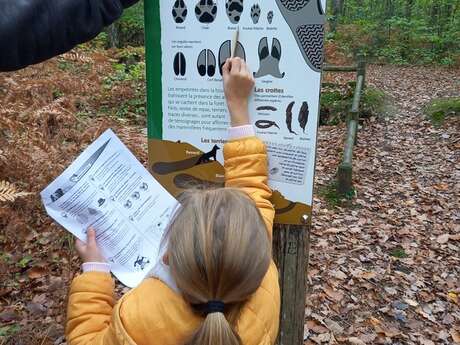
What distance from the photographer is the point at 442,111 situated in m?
9.32

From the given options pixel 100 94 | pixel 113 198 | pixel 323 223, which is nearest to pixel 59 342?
pixel 113 198

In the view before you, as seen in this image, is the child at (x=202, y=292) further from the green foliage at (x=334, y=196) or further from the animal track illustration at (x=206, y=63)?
the green foliage at (x=334, y=196)

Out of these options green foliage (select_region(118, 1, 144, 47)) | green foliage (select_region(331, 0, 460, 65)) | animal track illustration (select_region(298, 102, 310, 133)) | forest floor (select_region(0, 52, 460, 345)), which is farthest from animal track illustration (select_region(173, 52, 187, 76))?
green foliage (select_region(331, 0, 460, 65))

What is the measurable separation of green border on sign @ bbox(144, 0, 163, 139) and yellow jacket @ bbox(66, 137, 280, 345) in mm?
382

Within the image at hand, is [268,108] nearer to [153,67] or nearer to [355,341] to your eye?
[153,67]

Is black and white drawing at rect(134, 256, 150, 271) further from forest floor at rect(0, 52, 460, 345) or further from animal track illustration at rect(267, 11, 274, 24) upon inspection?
forest floor at rect(0, 52, 460, 345)

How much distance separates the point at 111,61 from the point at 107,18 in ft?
22.1

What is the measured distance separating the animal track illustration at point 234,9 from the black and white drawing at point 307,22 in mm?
146

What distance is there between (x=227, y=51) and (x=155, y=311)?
1004mm

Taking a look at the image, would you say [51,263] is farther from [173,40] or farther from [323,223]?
[323,223]

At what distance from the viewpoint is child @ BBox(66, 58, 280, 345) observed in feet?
4.20

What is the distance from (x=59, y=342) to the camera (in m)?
2.84

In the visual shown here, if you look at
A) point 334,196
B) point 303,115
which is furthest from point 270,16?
point 334,196

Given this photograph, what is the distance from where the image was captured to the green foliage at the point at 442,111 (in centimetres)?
912
